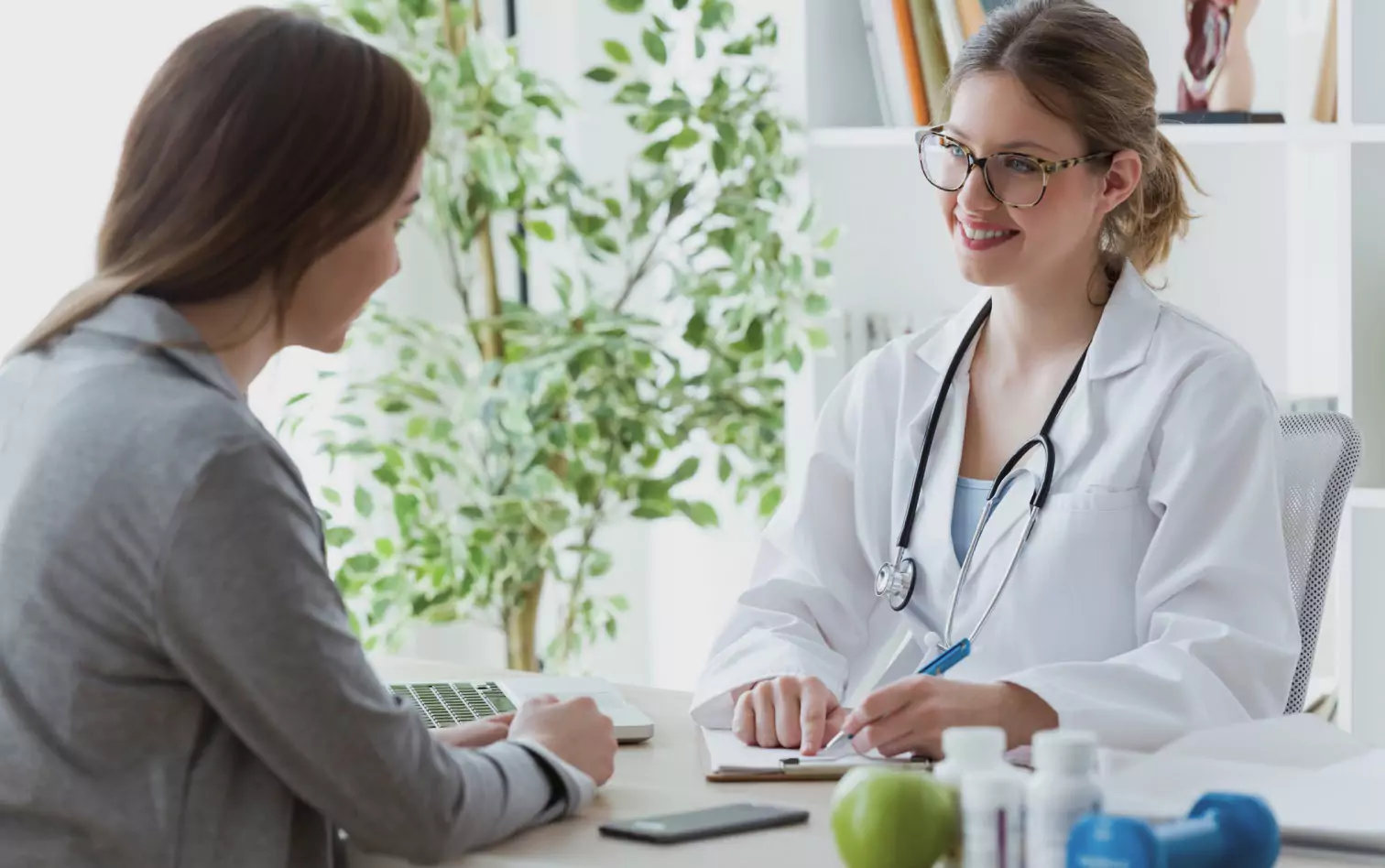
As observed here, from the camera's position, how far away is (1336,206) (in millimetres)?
2500

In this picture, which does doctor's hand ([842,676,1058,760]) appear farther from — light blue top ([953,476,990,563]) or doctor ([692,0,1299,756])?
light blue top ([953,476,990,563])

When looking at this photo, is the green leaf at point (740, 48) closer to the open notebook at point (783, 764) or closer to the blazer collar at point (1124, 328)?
the blazer collar at point (1124, 328)

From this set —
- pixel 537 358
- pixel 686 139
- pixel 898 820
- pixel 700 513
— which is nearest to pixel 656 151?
pixel 686 139

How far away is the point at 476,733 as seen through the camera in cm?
149

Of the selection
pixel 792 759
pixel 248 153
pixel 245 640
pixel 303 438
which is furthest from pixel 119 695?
pixel 303 438

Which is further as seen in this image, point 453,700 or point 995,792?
point 453,700

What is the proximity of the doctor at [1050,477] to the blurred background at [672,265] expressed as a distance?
2.43 ft

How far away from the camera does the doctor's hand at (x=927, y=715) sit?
1.49 meters

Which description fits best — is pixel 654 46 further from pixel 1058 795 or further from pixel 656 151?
pixel 1058 795

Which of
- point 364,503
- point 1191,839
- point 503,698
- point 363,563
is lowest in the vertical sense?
point 363,563

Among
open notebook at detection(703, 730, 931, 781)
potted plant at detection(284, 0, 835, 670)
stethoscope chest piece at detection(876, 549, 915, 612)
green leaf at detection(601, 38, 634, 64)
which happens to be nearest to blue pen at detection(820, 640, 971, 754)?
open notebook at detection(703, 730, 931, 781)

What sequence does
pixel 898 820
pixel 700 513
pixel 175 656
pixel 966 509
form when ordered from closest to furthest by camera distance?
1. pixel 898 820
2. pixel 175 656
3. pixel 966 509
4. pixel 700 513

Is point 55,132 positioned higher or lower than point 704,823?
higher

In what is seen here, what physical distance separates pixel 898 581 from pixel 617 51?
1.46 meters
